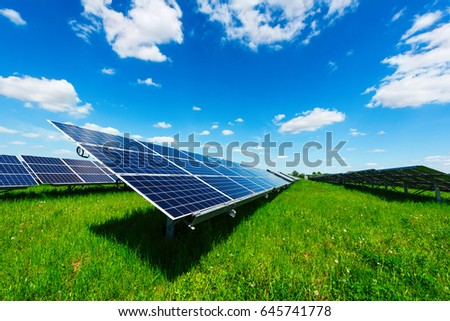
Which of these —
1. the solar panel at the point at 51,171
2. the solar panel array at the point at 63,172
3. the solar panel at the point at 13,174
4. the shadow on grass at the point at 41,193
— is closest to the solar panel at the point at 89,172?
the solar panel array at the point at 63,172

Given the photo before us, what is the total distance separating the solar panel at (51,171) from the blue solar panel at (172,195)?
10.2 m

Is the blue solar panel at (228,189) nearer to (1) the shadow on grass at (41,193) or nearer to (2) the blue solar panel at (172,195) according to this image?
(2) the blue solar panel at (172,195)

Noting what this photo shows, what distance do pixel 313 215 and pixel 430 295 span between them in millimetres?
5194

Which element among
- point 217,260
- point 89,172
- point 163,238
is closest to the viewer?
point 217,260

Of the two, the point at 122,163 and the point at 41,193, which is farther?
the point at 41,193

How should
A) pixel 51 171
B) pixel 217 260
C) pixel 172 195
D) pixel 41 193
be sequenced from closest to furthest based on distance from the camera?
pixel 217 260 → pixel 172 195 → pixel 41 193 → pixel 51 171

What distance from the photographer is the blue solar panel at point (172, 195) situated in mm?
3760

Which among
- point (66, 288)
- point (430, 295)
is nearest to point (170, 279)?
point (66, 288)

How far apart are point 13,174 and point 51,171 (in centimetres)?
181

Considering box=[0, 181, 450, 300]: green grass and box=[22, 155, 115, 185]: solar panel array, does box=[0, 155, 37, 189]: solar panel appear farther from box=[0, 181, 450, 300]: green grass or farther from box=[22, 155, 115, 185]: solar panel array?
box=[0, 181, 450, 300]: green grass

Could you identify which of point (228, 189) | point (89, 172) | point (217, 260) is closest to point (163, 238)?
point (217, 260)

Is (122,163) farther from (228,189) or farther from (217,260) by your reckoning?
(217,260)

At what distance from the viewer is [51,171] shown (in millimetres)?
13203

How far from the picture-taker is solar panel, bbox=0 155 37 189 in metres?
10.1
